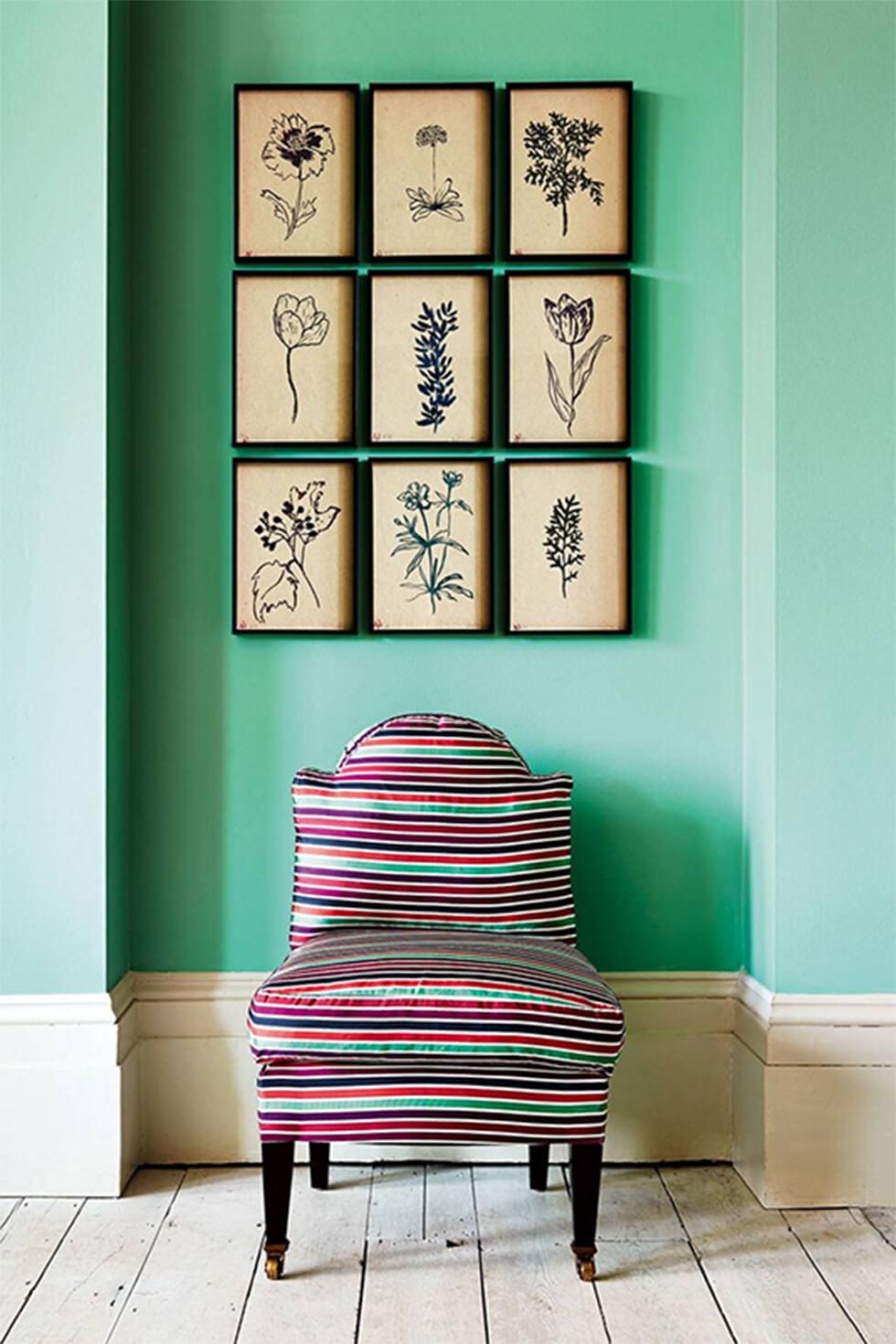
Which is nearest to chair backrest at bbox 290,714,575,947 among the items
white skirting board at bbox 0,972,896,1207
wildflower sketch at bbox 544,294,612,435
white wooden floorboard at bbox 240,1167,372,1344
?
white skirting board at bbox 0,972,896,1207

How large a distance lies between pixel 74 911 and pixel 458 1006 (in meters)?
0.87

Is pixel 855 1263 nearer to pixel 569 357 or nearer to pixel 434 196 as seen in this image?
pixel 569 357

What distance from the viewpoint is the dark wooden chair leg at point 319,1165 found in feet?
8.45

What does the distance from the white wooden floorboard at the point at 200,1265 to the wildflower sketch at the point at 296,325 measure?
4.89ft

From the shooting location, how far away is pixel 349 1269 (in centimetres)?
225

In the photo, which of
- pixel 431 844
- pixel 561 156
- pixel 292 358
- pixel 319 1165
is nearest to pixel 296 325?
pixel 292 358

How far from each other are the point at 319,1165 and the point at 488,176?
1.94m

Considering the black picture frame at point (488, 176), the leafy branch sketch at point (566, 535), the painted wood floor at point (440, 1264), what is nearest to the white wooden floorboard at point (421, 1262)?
the painted wood floor at point (440, 1264)

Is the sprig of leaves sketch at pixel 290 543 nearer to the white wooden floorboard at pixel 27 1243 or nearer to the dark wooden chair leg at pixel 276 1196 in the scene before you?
the dark wooden chair leg at pixel 276 1196

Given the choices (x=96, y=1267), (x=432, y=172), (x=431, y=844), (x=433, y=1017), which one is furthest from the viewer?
(x=432, y=172)

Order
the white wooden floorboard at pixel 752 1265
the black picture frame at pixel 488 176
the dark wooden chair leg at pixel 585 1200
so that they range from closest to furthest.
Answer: the white wooden floorboard at pixel 752 1265 → the dark wooden chair leg at pixel 585 1200 → the black picture frame at pixel 488 176

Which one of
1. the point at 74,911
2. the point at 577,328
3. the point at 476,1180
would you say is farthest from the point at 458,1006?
Answer: the point at 577,328

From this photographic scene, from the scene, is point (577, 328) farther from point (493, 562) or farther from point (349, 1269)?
point (349, 1269)

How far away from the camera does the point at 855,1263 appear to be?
229 centimetres
